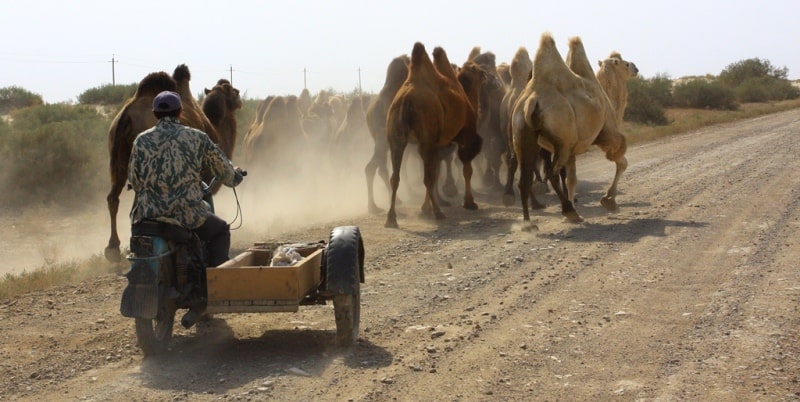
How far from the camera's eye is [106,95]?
131ft

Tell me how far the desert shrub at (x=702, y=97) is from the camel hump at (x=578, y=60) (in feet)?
114

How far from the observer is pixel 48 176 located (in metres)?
20.9

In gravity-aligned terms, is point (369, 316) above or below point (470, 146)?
below

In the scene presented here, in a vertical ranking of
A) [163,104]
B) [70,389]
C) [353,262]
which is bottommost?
[70,389]

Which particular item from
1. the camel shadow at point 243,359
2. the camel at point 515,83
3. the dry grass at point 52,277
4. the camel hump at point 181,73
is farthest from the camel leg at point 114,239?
the camel at point 515,83

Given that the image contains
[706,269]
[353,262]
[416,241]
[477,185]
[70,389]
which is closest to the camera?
[70,389]

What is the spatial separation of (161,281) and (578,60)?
9.22 metres

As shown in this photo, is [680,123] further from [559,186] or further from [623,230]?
[623,230]

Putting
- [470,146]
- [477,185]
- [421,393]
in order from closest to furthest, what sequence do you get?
1. [421,393]
2. [470,146]
3. [477,185]

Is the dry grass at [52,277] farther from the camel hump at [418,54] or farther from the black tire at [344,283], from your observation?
the camel hump at [418,54]

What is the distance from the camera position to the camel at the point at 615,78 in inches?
691

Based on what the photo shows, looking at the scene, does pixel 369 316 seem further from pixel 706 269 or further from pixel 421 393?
pixel 706 269

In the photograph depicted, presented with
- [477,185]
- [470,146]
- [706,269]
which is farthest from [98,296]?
[477,185]

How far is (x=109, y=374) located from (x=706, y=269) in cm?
559
